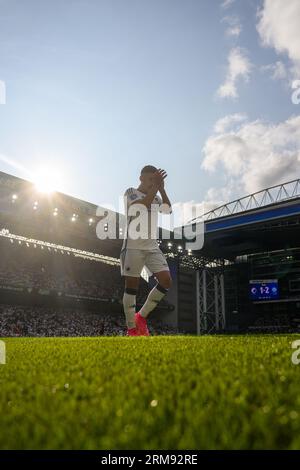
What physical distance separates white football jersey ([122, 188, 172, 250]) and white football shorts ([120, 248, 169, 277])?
0.09 meters

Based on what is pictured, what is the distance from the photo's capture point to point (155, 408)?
1.26 m

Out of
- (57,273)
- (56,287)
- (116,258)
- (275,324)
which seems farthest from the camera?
(116,258)

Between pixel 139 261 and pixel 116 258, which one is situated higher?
pixel 116 258

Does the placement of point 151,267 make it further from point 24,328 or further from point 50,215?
point 50,215

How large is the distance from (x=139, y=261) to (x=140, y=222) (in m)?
0.68

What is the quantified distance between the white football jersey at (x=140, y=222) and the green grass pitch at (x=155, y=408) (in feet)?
14.1

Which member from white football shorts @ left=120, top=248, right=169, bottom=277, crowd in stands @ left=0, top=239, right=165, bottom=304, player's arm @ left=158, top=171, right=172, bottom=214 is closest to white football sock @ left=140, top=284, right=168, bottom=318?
white football shorts @ left=120, top=248, right=169, bottom=277

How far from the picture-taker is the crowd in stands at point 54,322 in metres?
28.4

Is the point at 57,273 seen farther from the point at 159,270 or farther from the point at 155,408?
the point at 155,408

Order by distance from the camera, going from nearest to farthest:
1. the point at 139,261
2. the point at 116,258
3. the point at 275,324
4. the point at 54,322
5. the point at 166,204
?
the point at 139,261 → the point at 166,204 → the point at 54,322 → the point at 275,324 → the point at 116,258

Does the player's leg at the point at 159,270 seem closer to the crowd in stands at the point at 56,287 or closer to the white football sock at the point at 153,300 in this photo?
the white football sock at the point at 153,300

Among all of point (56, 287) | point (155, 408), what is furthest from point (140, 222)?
point (56, 287)
